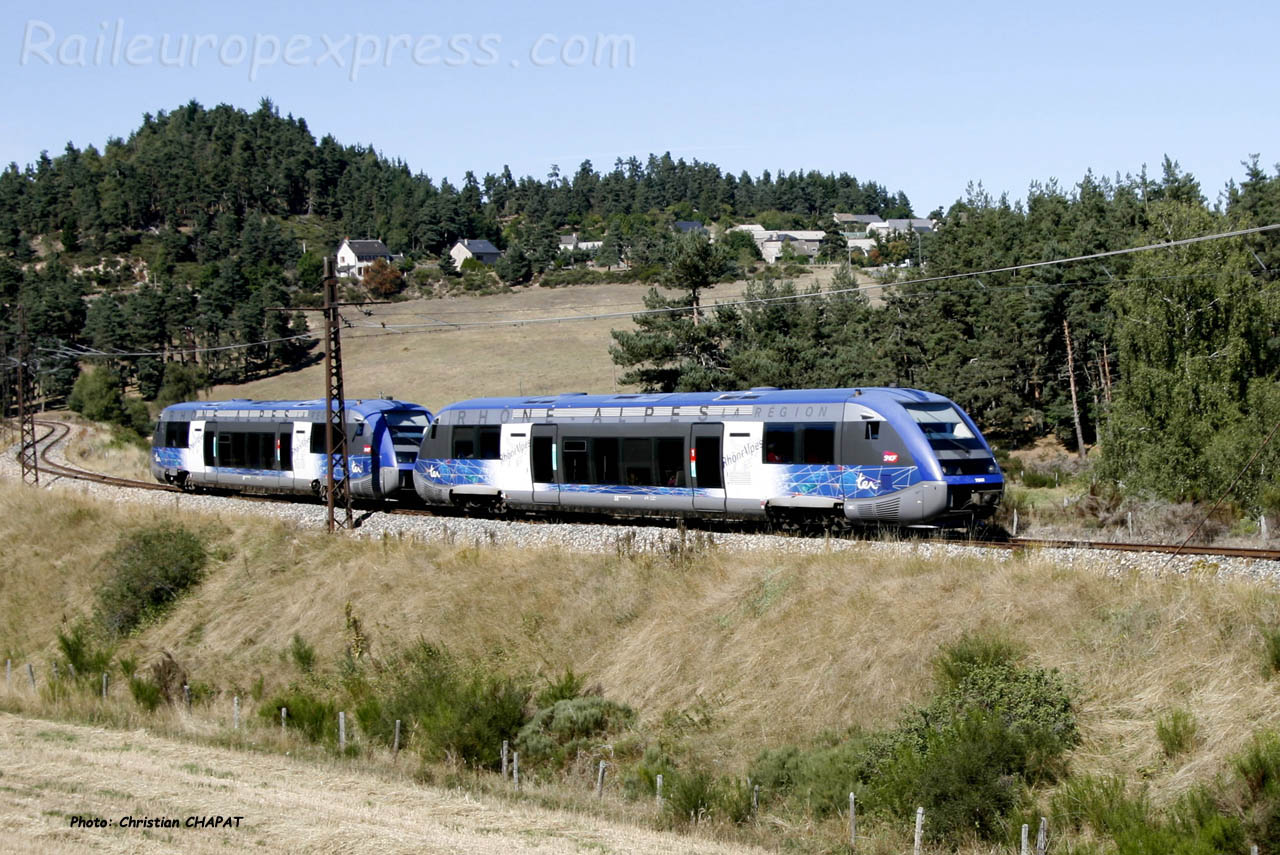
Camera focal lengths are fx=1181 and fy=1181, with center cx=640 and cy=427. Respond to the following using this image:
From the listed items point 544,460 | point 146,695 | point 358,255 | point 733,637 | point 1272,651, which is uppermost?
point 358,255

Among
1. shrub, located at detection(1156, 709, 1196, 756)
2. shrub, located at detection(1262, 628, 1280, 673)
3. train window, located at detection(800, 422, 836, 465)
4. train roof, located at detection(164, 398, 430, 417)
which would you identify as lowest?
shrub, located at detection(1156, 709, 1196, 756)

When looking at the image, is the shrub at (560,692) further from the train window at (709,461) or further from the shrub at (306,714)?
the train window at (709,461)

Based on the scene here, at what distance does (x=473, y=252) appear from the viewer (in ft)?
570

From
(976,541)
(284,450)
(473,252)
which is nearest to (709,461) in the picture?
(976,541)

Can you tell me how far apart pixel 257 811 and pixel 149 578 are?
1762 cm

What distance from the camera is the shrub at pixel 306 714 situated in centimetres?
2156

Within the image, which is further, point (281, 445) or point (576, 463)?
point (281, 445)

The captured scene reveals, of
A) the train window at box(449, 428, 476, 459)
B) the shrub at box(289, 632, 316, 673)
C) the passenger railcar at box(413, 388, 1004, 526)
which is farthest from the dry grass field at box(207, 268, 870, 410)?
the shrub at box(289, 632, 316, 673)

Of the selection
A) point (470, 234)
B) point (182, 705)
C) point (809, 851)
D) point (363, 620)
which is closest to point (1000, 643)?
point (809, 851)

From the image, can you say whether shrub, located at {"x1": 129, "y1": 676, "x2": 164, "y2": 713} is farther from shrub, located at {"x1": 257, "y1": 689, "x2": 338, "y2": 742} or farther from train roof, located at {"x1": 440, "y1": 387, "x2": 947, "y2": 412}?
train roof, located at {"x1": 440, "y1": 387, "x2": 947, "y2": 412}

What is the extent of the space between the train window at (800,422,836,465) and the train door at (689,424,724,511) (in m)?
2.06

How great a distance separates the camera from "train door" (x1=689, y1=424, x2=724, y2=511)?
24.4 m

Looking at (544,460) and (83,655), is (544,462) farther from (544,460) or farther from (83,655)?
(83,655)

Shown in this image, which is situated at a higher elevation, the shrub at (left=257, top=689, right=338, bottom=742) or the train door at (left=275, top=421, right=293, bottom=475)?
the train door at (left=275, top=421, right=293, bottom=475)
